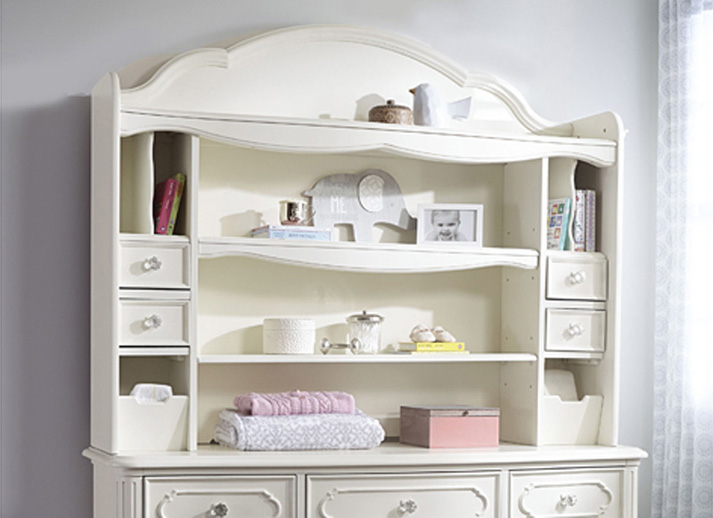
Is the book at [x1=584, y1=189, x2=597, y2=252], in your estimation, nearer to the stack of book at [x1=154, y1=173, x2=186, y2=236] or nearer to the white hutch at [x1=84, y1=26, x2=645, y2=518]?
the white hutch at [x1=84, y1=26, x2=645, y2=518]

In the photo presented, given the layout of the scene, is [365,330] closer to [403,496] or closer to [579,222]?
[403,496]

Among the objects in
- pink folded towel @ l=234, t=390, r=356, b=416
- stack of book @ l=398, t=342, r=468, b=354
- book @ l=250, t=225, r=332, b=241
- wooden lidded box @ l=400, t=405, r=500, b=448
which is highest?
book @ l=250, t=225, r=332, b=241

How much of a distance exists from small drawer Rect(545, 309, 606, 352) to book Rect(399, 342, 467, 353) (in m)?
0.27

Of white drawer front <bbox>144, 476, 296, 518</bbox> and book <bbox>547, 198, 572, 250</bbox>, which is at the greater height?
book <bbox>547, 198, 572, 250</bbox>

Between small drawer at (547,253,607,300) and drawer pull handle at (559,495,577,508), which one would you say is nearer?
drawer pull handle at (559,495,577,508)

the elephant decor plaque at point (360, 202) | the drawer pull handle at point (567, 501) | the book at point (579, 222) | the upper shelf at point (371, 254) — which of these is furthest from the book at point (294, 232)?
the drawer pull handle at point (567, 501)

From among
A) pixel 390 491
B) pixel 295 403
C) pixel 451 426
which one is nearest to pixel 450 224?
pixel 451 426

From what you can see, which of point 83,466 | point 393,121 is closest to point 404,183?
point 393,121

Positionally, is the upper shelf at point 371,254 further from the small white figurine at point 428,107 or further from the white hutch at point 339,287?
the small white figurine at point 428,107

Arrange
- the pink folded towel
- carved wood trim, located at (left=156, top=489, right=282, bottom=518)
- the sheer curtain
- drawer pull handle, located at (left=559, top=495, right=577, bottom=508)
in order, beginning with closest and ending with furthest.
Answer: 1. carved wood trim, located at (left=156, top=489, right=282, bottom=518)
2. the pink folded towel
3. drawer pull handle, located at (left=559, top=495, right=577, bottom=508)
4. the sheer curtain

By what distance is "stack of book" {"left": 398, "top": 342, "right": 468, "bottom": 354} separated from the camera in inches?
115

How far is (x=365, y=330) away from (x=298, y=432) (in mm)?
402

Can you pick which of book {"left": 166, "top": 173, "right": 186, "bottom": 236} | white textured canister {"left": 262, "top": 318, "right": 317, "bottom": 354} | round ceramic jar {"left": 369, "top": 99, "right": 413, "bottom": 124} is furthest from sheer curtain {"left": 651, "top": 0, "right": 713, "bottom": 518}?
book {"left": 166, "top": 173, "right": 186, "bottom": 236}

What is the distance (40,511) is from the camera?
9.18 feet
